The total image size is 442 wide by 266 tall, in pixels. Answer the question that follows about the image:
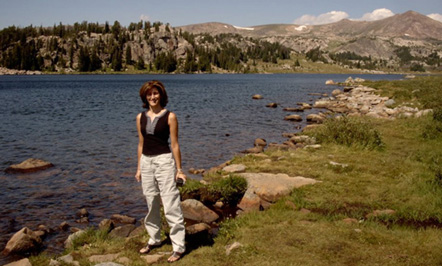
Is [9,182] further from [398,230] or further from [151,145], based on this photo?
[398,230]

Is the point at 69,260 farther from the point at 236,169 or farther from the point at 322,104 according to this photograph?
the point at 322,104

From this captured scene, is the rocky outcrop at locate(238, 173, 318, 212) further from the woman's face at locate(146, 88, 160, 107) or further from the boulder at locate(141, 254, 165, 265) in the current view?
the woman's face at locate(146, 88, 160, 107)

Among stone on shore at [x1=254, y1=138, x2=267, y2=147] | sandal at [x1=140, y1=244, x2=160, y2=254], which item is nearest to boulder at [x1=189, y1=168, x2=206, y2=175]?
stone on shore at [x1=254, y1=138, x2=267, y2=147]

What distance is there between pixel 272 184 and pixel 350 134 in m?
9.09

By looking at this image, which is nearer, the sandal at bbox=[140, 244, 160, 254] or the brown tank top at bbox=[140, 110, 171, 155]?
the brown tank top at bbox=[140, 110, 171, 155]

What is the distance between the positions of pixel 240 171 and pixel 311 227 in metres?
7.04

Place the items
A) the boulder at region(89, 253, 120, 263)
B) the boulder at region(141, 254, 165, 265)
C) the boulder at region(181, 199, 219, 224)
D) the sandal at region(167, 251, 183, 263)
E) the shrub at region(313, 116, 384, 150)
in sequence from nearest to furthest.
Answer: the sandal at region(167, 251, 183, 263)
the boulder at region(141, 254, 165, 265)
the boulder at region(89, 253, 120, 263)
the boulder at region(181, 199, 219, 224)
the shrub at region(313, 116, 384, 150)

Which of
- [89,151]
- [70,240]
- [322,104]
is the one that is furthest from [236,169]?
[322,104]

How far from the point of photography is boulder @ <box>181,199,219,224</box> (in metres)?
12.2

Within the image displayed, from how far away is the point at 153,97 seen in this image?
7918 millimetres

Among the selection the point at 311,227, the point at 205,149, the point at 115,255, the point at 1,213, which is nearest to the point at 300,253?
the point at 311,227

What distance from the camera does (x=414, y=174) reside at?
14.2 meters

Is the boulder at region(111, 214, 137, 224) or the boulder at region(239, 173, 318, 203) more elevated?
the boulder at region(239, 173, 318, 203)

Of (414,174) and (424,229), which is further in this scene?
(414,174)
